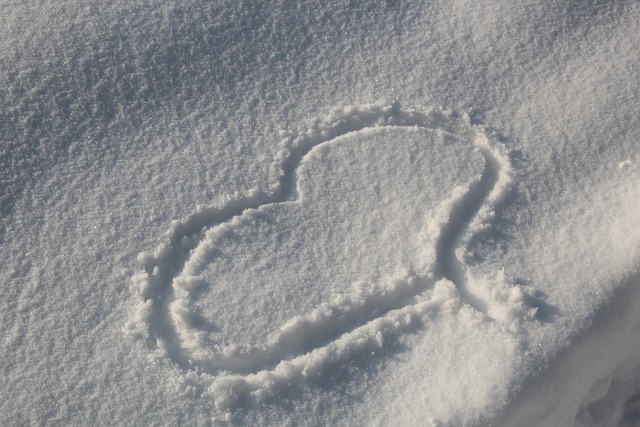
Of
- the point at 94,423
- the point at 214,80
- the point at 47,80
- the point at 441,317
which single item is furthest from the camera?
the point at 214,80

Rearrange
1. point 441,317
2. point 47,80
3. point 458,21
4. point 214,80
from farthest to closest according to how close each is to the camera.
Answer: point 458,21 < point 214,80 < point 47,80 < point 441,317

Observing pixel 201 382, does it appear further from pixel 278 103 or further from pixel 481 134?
pixel 481 134

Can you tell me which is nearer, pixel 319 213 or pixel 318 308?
pixel 318 308

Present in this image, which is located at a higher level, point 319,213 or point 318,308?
point 319,213

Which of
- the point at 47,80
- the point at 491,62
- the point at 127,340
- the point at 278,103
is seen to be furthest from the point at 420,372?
the point at 47,80
